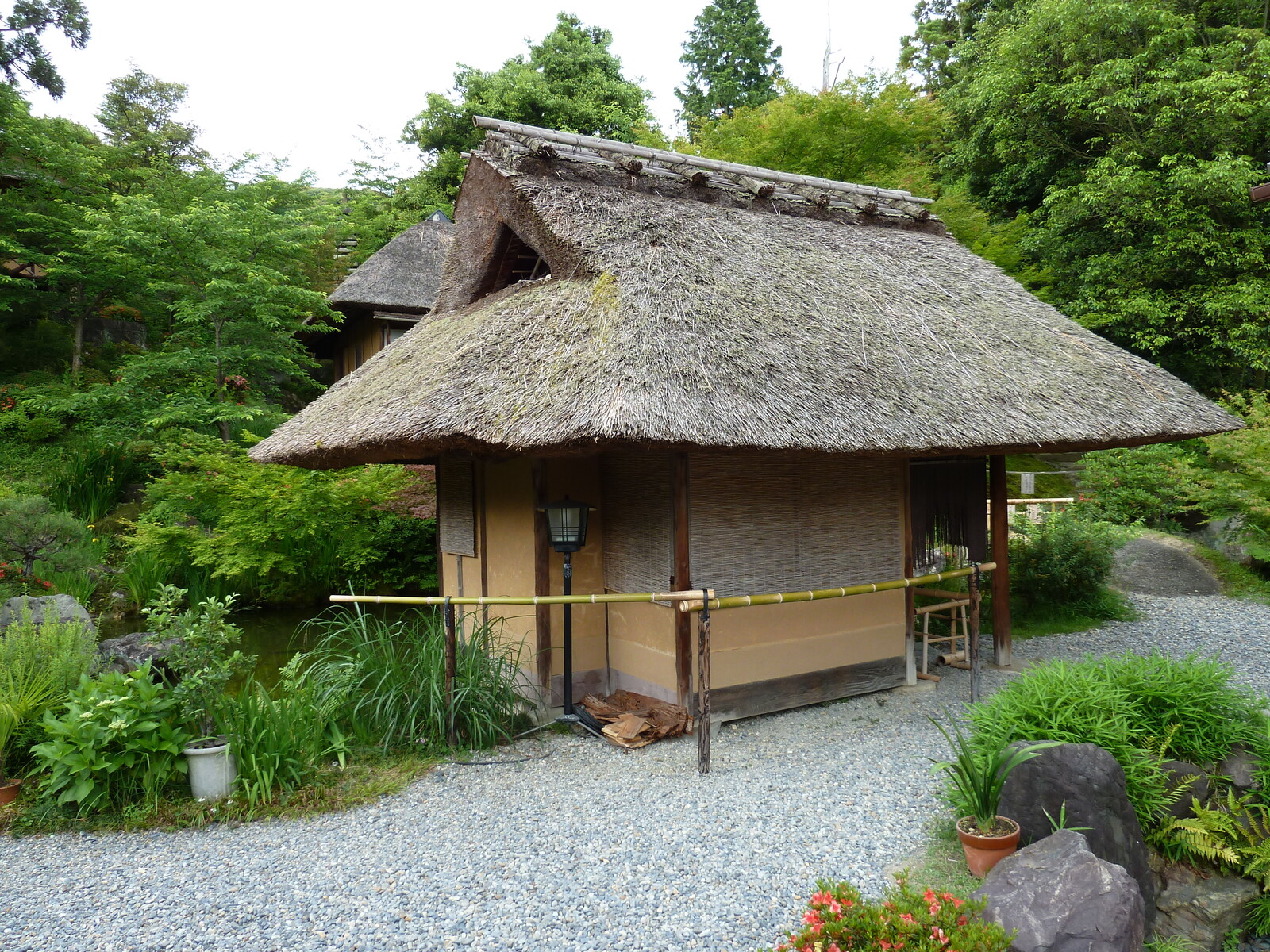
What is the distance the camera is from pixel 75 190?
43.4 feet

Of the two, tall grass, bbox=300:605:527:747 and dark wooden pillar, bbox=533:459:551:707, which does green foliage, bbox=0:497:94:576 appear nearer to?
tall grass, bbox=300:605:527:747

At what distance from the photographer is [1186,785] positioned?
3.24 metres

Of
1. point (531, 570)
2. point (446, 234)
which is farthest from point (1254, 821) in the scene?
point (446, 234)

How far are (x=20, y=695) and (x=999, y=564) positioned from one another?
7379 mm

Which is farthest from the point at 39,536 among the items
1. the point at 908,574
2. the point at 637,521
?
the point at 908,574

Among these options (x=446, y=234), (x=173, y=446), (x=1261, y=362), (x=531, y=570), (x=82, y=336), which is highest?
(x=446, y=234)

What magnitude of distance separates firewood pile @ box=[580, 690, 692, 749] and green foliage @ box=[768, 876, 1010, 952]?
2.67m

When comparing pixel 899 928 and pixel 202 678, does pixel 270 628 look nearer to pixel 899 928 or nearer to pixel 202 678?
pixel 202 678

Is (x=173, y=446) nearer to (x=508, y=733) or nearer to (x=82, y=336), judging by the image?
(x=82, y=336)

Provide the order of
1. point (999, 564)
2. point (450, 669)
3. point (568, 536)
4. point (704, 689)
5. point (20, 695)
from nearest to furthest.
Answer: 1. point (20, 695)
2. point (704, 689)
3. point (450, 669)
4. point (568, 536)
5. point (999, 564)

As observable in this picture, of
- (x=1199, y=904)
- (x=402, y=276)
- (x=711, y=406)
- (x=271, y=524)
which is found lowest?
(x=1199, y=904)

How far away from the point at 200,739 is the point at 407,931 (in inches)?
76.3

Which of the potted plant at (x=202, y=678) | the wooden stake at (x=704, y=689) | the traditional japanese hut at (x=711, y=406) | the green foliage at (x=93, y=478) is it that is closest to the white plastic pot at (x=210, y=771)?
the potted plant at (x=202, y=678)

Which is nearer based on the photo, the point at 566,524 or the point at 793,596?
the point at 793,596
